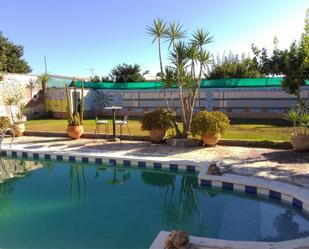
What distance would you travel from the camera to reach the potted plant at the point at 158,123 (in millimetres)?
10250

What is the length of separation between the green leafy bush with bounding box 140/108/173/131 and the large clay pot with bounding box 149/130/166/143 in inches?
6.7

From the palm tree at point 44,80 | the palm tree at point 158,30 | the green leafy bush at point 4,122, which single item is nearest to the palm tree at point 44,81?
the palm tree at point 44,80

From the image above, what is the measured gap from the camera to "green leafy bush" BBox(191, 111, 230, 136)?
952 centimetres

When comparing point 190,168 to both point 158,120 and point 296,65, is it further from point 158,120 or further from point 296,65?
point 296,65

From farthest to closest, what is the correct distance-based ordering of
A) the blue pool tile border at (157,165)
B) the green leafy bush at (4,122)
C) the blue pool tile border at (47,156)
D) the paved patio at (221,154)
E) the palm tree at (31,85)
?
the palm tree at (31,85) → the green leafy bush at (4,122) → the blue pool tile border at (47,156) → the blue pool tile border at (157,165) → the paved patio at (221,154)

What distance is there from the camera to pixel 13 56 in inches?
1267

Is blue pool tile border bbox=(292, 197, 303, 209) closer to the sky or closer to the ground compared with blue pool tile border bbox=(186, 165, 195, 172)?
closer to the ground

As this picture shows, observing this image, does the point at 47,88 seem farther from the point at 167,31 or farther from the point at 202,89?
the point at 167,31

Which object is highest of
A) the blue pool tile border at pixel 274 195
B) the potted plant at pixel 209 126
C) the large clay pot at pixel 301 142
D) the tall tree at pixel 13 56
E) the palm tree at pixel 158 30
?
the tall tree at pixel 13 56

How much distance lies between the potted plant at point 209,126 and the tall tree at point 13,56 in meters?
25.5

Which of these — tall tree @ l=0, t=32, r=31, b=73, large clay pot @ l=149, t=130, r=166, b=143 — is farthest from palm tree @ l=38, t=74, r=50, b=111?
large clay pot @ l=149, t=130, r=166, b=143

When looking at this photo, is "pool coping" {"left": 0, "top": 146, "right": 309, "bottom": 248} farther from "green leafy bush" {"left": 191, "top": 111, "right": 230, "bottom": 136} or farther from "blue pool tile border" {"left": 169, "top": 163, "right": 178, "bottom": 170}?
"green leafy bush" {"left": 191, "top": 111, "right": 230, "bottom": 136}

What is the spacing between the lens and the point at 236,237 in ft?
14.4

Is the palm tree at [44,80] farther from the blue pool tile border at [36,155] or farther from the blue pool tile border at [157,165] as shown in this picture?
the blue pool tile border at [157,165]
